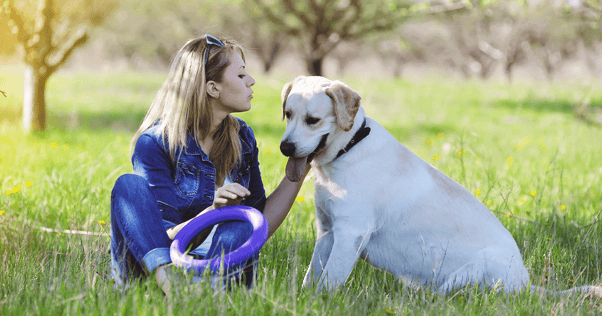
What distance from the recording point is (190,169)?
271 centimetres

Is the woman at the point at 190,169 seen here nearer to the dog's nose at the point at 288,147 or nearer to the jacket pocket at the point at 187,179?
the jacket pocket at the point at 187,179

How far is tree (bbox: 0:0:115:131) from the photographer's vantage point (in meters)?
6.37

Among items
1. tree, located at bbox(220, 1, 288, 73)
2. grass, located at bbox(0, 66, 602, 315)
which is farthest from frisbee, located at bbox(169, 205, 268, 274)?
tree, located at bbox(220, 1, 288, 73)

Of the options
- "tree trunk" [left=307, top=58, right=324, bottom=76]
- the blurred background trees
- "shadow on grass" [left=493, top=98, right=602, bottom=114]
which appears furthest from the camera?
"tree trunk" [left=307, top=58, right=324, bottom=76]

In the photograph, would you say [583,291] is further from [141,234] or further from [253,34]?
[253,34]

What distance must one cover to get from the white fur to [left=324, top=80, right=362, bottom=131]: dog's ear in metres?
0.08

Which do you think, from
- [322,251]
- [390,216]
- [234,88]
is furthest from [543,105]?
[234,88]

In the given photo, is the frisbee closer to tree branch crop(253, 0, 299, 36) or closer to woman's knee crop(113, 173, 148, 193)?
woman's knee crop(113, 173, 148, 193)

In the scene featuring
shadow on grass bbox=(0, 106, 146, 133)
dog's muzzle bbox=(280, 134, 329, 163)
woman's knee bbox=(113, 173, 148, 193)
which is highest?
dog's muzzle bbox=(280, 134, 329, 163)

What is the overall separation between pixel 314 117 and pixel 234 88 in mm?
506

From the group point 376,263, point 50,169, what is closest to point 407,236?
point 376,263

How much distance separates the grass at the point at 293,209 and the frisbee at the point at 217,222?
141 mm

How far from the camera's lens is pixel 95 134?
7184mm

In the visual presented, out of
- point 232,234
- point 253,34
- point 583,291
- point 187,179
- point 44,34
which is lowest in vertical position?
point 583,291
